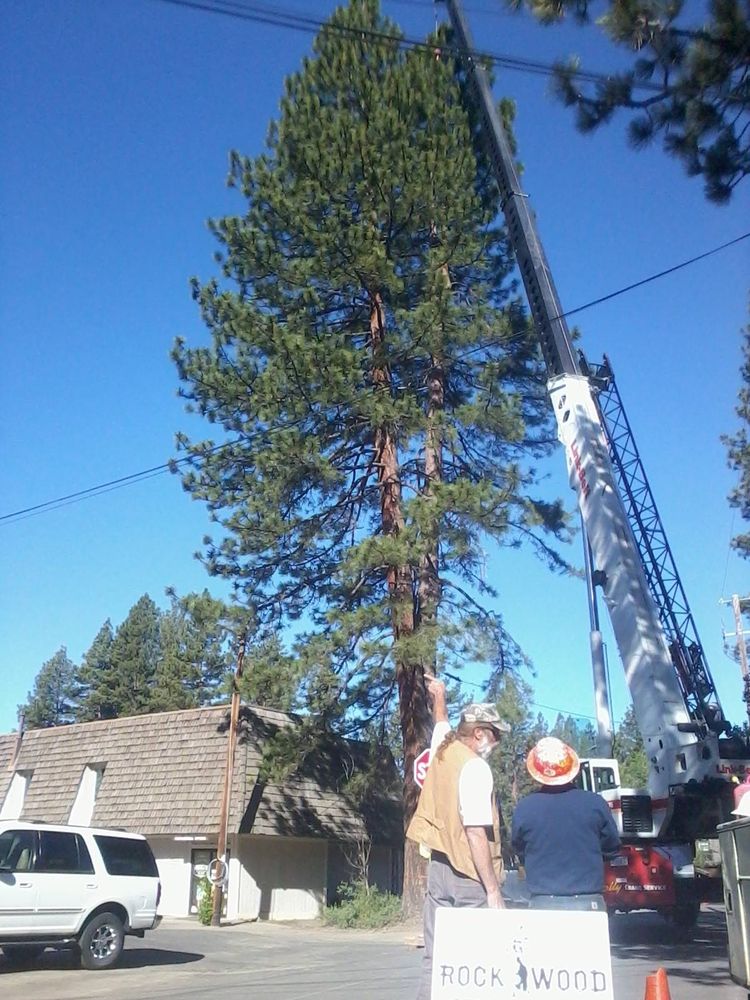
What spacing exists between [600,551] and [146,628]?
172 feet

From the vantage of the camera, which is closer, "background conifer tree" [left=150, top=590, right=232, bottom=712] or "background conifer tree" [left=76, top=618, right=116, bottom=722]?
"background conifer tree" [left=150, top=590, right=232, bottom=712]

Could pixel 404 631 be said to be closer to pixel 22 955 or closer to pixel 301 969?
pixel 301 969

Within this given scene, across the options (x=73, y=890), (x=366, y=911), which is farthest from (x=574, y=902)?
(x=366, y=911)

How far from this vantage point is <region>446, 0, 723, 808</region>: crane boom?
43.1 feet

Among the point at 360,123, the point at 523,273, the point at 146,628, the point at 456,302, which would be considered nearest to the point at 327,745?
the point at 456,302

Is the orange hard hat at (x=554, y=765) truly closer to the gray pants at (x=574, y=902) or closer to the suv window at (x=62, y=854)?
the gray pants at (x=574, y=902)

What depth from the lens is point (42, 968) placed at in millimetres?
12570

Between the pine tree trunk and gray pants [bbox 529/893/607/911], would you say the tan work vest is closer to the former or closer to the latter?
gray pants [bbox 529/893/607/911]

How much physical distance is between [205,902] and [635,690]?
43.3ft

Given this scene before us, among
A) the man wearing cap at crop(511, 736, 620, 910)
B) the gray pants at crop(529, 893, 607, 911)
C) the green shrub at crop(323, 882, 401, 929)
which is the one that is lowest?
the green shrub at crop(323, 882, 401, 929)

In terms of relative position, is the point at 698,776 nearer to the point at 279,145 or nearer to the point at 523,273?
the point at 523,273

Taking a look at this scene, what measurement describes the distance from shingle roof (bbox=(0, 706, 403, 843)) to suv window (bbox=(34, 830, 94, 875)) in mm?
9198

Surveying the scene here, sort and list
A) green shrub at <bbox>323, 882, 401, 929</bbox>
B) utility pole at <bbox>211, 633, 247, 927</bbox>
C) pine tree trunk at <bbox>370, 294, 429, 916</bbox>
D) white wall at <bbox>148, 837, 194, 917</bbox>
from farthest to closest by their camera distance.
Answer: white wall at <bbox>148, 837, 194, 917</bbox> < utility pole at <bbox>211, 633, 247, 927</bbox> < green shrub at <bbox>323, 882, 401, 929</bbox> < pine tree trunk at <bbox>370, 294, 429, 916</bbox>

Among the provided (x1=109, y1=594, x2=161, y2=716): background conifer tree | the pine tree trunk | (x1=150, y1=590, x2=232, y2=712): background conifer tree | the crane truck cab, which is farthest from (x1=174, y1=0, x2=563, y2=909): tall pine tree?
(x1=109, y1=594, x2=161, y2=716): background conifer tree
